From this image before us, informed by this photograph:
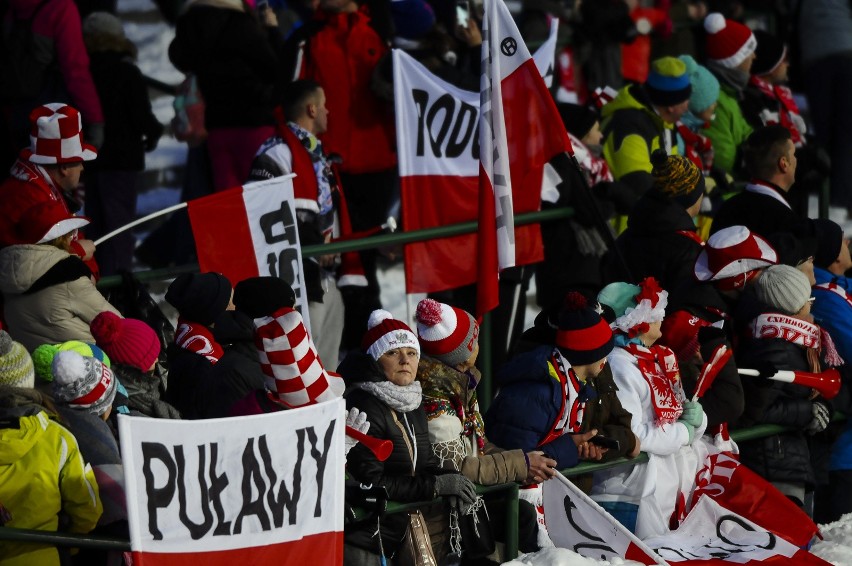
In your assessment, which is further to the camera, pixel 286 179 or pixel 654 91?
pixel 654 91

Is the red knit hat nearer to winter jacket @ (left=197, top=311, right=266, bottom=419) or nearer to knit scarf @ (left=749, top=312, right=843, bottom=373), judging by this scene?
winter jacket @ (left=197, top=311, right=266, bottom=419)

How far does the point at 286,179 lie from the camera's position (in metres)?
9.67

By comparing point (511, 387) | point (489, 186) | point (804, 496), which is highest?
point (489, 186)

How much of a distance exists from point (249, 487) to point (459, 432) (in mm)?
1125

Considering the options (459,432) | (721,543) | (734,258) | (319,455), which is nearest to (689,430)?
(721,543)

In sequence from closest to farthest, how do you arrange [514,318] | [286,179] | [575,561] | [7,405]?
[7,405]
[575,561]
[286,179]
[514,318]

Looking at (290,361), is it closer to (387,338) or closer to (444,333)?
(387,338)

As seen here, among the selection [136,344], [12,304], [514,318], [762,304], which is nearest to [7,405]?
[136,344]

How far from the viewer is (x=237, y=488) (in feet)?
22.3

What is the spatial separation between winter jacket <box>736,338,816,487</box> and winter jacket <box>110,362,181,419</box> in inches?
108

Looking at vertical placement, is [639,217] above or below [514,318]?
above

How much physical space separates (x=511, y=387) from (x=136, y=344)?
155 centimetres

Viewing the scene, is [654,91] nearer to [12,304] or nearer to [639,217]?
[639,217]

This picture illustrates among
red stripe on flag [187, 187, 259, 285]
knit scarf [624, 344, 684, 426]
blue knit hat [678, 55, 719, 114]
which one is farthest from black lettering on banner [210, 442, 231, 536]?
blue knit hat [678, 55, 719, 114]
